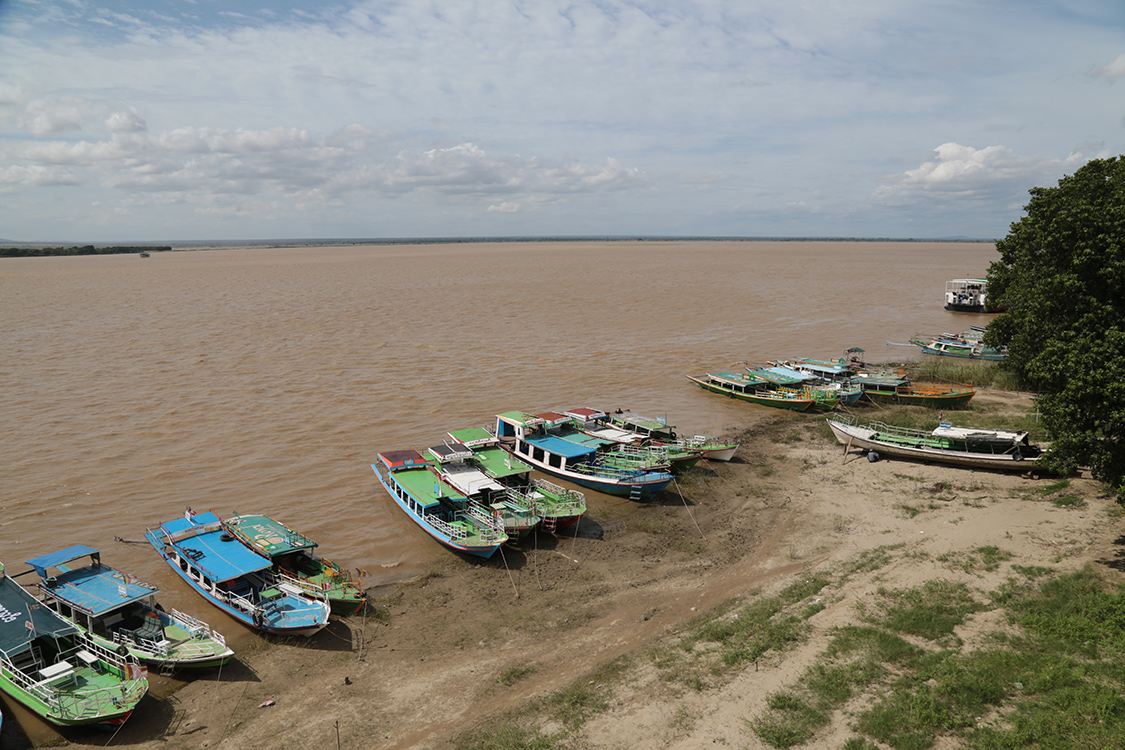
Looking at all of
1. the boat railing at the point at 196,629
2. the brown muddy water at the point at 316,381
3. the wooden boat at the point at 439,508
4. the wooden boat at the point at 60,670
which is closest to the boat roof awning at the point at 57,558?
the wooden boat at the point at 60,670

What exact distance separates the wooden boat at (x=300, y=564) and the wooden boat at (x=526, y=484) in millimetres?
7901

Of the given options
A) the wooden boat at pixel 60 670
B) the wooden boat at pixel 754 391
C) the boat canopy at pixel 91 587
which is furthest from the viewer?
the wooden boat at pixel 754 391

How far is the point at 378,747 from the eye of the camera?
14883mm

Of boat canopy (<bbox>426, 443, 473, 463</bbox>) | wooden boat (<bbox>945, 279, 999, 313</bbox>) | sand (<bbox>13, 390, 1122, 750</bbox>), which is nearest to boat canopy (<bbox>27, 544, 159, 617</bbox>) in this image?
sand (<bbox>13, 390, 1122, 750</bbox>)

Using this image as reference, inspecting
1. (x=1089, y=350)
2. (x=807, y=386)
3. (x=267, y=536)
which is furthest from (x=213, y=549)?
(x=807, y=386)

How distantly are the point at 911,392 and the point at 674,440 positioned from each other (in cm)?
2020

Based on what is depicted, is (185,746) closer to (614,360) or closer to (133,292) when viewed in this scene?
(614,360)

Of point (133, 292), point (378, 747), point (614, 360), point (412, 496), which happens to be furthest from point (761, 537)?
point (133, 292)

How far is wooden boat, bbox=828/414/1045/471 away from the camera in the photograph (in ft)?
94.0

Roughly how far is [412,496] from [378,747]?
39.4ft

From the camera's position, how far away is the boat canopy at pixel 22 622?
665 inches

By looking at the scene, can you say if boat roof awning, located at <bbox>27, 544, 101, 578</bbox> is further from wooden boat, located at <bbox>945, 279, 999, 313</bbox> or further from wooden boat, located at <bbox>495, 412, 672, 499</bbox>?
wooden boat, located at <bbox>945, 279, 999, 313</bbox>

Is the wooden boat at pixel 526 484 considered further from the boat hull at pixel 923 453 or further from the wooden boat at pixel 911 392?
the wooden boat at pixel 911 392

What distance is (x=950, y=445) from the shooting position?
1215 inches
